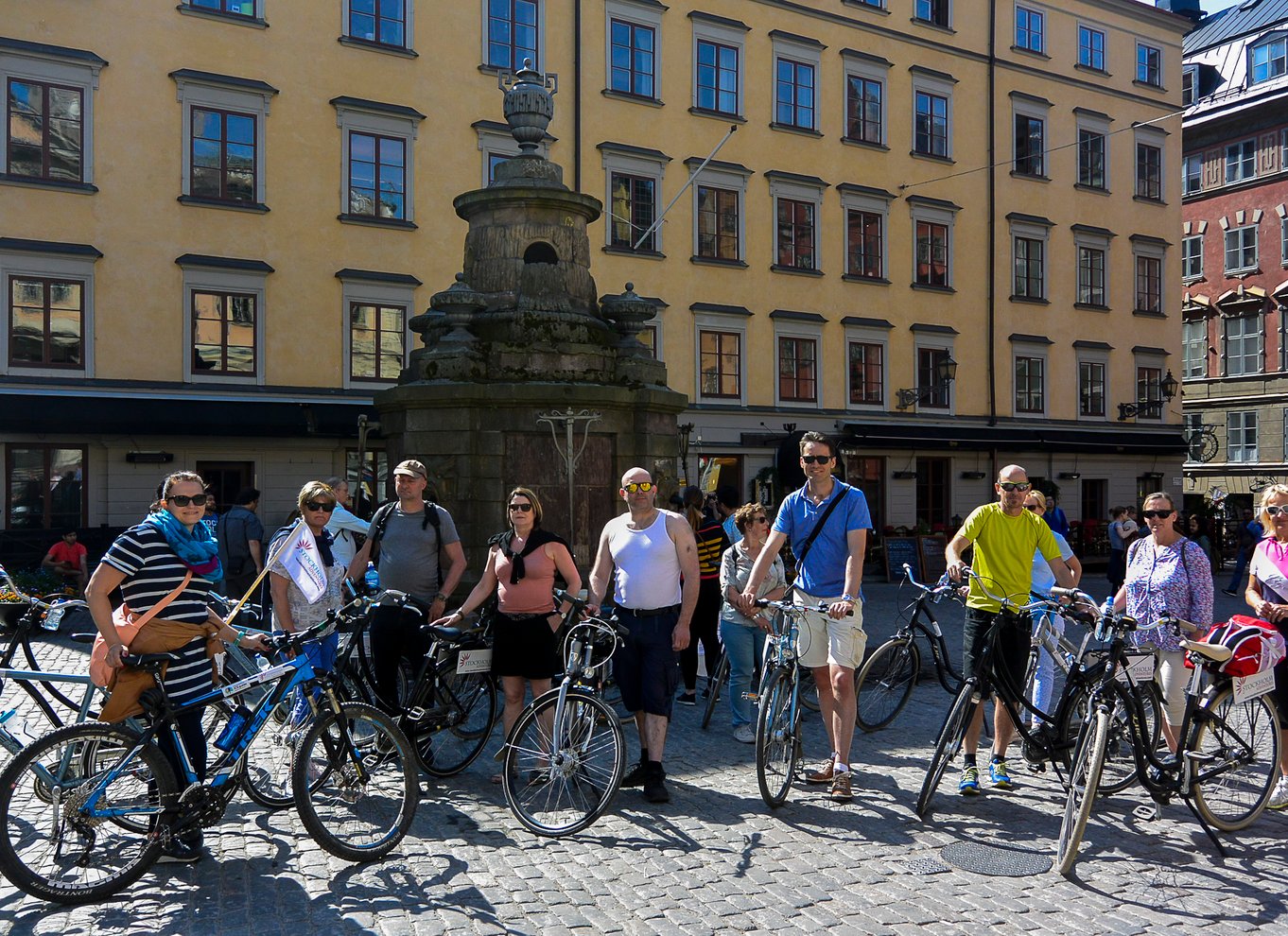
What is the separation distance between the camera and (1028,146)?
114 feet

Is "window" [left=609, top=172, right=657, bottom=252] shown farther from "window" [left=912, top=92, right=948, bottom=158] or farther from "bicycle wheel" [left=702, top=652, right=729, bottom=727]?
"bicycle wheel" [left=702, top=652, right=729, bottom=727]

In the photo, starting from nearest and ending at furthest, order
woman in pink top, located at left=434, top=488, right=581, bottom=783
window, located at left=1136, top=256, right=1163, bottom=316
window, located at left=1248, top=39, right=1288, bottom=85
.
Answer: woman in pink top, located at left=434, top=488, right=581, bottom=783 → window, located at left=1136, top=256, right=1163, bottom=316 → window, located at left=1248, top=39, right=1288, bottom=85

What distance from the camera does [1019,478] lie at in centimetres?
707

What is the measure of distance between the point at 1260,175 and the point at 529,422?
42.1 metres

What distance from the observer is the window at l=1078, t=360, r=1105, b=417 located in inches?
1399

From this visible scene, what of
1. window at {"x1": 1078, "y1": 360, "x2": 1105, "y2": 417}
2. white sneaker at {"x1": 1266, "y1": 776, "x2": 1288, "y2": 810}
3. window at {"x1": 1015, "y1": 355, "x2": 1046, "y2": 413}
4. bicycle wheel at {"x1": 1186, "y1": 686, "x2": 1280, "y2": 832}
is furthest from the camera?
window at {"x1": 1078, "y1": 360, "x2": 1105, "y2": 417}

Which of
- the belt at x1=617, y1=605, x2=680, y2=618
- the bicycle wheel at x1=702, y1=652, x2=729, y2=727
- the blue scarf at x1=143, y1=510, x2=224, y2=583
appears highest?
the blue scarf at x1=143, y1=510, x2=224, y2=583

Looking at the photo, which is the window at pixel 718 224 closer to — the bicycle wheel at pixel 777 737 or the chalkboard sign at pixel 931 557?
the chalkboard sign at pixel 931 557

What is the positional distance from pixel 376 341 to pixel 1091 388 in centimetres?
2204

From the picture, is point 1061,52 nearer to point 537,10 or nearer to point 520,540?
point 537,10

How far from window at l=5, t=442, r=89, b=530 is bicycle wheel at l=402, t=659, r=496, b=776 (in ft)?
55.8

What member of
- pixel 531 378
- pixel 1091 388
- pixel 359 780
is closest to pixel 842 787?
pixel 359 780

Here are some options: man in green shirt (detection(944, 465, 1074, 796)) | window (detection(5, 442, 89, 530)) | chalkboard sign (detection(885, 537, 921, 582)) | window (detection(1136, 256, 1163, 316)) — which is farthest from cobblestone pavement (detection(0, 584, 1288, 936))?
window (detection(1136, 256, 1163, 316))

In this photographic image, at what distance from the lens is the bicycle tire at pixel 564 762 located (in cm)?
608
